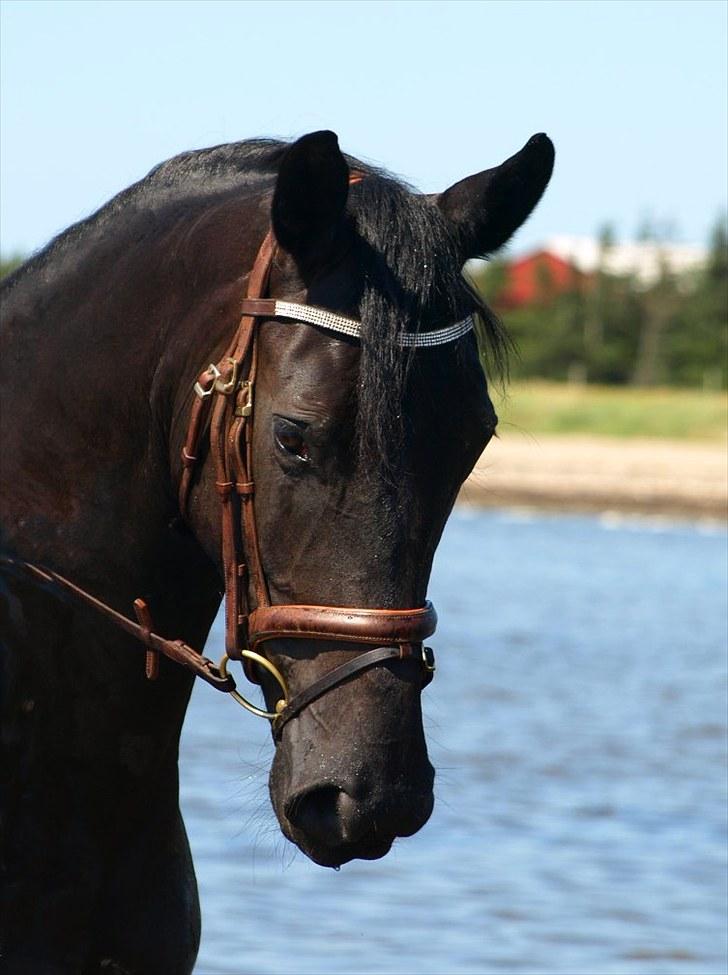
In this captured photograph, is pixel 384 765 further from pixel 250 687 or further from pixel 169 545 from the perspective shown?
pixel 250 687

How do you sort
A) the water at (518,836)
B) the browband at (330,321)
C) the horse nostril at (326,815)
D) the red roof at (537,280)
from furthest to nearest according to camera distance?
1. the red roof at (537,280)
2. the water at (518,836)
3. the browband at (330,321)
4. the horse nostril at (326,815)

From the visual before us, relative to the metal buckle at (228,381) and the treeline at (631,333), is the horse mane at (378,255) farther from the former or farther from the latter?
the treeline at (631,333)

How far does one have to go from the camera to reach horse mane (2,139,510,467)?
228 centimetres

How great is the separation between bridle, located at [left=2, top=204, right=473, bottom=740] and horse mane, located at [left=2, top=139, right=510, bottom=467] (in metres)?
0.04

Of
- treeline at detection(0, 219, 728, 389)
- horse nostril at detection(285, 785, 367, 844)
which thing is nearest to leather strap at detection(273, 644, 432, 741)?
horse nostril at detection(285, 785, 367, 844)

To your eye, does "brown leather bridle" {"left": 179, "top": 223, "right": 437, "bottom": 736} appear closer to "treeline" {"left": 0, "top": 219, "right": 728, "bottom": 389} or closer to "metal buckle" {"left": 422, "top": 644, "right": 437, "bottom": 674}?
"metal buckle" {"left": 422, "top": 644, "right": 437, "bottom": 674}

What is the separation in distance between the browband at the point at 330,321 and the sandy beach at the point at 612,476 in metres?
28.3

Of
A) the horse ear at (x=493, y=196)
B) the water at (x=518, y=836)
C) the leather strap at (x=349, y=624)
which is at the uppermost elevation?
the horse ear at (x=493, y=196)

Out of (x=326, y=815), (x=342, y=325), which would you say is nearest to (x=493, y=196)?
(x=342, y=325)

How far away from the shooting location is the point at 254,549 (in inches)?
93.0

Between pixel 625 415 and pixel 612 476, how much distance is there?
3932mm

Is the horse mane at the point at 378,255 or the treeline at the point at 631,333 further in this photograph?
the treeline at the point at 631,333

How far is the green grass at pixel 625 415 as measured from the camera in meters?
35.8

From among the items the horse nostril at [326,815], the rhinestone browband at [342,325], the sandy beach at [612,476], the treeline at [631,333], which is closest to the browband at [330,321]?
the rhinestone browband at [342,325]
